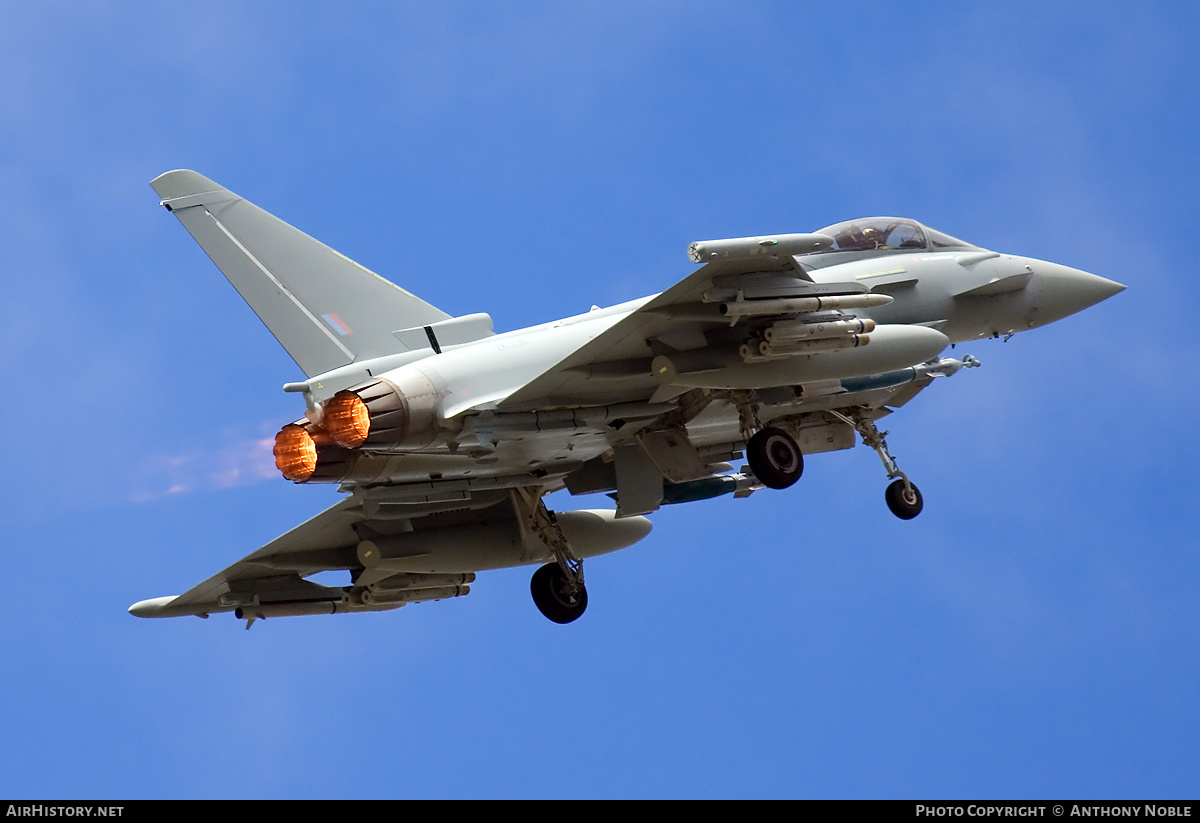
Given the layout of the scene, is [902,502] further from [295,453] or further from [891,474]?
[295,453]

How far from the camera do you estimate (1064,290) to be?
57.2 ft

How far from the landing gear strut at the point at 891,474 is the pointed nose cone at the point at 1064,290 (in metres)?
2.32

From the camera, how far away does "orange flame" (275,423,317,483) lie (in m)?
13.9

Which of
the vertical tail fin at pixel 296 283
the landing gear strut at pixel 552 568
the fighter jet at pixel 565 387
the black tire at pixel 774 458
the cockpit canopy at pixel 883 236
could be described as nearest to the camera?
the fighter jet at pixel 565 387

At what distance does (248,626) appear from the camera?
17766 millimetres

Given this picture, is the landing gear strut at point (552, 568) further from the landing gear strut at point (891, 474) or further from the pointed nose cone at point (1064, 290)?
the pointed nose cone at point (1064, 290)

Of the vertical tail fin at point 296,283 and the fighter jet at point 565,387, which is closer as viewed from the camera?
the fighter jet at point 565,387

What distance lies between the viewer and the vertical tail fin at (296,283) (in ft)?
49.2

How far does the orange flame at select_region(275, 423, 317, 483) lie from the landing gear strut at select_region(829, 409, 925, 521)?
6.20m

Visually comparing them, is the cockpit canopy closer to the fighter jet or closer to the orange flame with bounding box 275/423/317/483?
the fighter jet

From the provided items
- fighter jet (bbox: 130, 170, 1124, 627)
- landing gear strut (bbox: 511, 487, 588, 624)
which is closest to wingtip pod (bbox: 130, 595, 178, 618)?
fighter jet (bbox: 130, 170, 1124, 627)

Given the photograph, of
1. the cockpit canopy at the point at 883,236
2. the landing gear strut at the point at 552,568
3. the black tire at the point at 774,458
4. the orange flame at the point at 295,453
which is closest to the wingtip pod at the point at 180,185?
the orange flame at the point at 295,453
